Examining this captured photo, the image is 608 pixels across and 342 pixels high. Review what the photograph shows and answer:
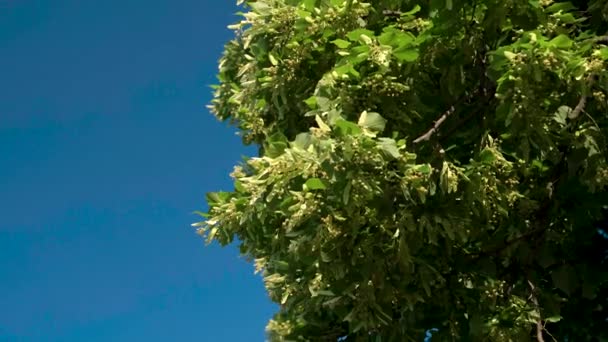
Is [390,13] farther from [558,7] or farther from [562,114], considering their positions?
[562,114]

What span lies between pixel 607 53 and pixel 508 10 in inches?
43.4

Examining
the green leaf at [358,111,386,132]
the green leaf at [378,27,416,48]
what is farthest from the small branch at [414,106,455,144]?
the green leaf at [358,111,386,132]

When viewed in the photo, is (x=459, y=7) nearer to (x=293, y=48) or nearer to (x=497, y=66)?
(x=497, y=66)

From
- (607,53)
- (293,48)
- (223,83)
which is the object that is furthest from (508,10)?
(223,83)

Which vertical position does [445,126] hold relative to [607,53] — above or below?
above

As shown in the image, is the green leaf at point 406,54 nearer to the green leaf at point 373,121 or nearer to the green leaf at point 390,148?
the green leaf at point 373,121

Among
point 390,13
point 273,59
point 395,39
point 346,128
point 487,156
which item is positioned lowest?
point 346,128

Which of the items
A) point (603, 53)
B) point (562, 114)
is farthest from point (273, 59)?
point (603, 53)

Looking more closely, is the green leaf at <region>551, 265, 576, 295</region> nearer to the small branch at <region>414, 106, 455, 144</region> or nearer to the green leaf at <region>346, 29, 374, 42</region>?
the small branch at <region>414, 106, 455, 144</region>

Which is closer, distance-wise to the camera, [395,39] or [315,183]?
[315,183]

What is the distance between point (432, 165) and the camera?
8102mm

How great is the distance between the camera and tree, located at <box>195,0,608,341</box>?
7.31m

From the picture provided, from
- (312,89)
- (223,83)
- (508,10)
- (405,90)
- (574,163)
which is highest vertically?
(223,83)

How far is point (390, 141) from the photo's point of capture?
694 centimetres
